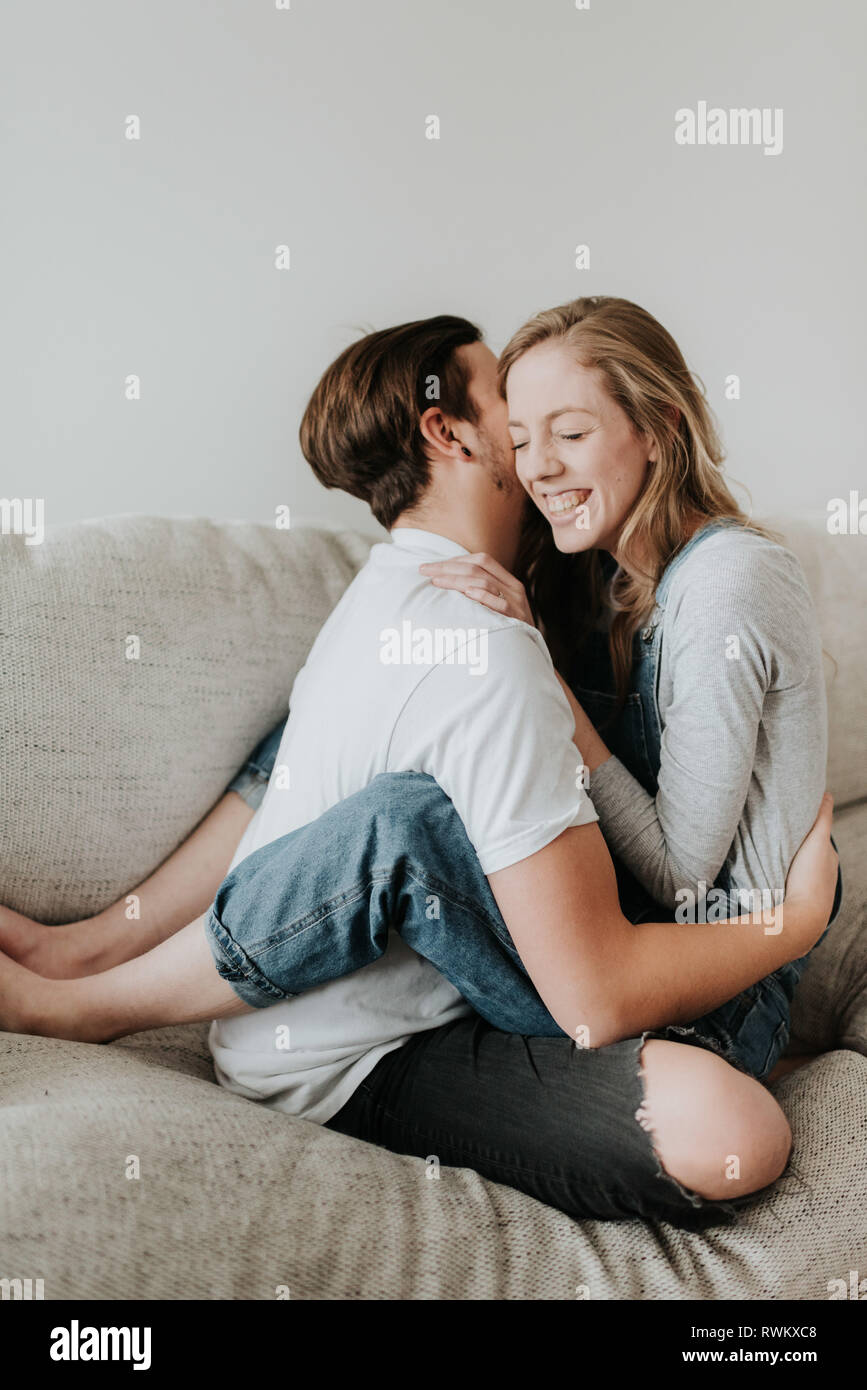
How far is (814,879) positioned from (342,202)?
132cm

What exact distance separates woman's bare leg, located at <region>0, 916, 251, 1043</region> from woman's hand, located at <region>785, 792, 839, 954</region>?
2.08 feet

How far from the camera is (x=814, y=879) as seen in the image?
3.83 ft

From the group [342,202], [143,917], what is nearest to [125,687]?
[143,917]

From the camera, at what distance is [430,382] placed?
131 cm

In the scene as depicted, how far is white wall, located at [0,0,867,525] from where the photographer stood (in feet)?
5.30

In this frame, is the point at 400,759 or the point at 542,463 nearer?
the point at 400,759

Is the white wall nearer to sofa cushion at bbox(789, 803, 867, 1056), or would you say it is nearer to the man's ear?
the man's ear

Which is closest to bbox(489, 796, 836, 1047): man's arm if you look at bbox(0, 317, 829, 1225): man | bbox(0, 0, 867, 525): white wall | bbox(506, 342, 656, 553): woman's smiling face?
bbox(0, 317, 829, 1225): man

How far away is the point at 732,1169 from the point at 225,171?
1611mm

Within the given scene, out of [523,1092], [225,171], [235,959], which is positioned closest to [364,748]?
[235,959]

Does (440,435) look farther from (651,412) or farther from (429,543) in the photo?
(651,412)

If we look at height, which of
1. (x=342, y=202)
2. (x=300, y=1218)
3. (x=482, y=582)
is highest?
(x=342, y=202)

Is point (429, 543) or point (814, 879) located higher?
point (429, 543)

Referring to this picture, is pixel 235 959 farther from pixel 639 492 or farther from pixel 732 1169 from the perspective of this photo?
pixel 639 492
